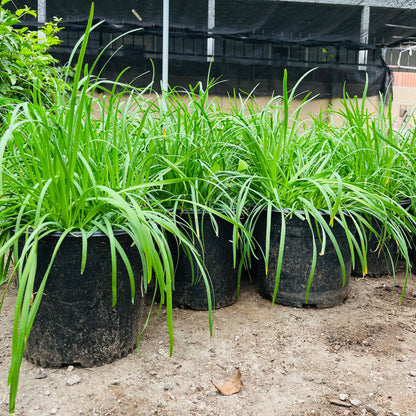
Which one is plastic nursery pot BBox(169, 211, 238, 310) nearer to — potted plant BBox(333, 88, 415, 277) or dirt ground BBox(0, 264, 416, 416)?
dirt ground BBox(0, 264, 416, 416)

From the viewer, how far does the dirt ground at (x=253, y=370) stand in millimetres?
854

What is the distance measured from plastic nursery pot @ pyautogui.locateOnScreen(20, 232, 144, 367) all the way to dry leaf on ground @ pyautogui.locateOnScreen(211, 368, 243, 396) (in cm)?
27

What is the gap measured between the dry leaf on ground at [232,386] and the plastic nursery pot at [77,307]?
274 millimetres

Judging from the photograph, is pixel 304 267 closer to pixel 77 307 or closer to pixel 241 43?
pixel 77 307

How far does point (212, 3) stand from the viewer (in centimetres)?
588

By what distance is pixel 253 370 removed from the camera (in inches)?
39.2

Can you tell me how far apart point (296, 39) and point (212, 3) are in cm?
139

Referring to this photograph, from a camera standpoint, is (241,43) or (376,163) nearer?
→ (376,163)

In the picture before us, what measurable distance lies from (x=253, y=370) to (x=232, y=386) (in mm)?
93

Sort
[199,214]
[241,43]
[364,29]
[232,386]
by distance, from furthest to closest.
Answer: [364,29]
[241,43]
[199,214]
[232,386]

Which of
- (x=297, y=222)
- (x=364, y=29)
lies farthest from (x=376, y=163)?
(x=364, y=29)

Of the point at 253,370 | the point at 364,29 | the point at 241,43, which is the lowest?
the point at 253,370

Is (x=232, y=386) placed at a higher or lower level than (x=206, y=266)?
lower

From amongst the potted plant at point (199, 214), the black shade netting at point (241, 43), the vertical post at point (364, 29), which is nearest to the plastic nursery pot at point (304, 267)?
the potted plant at point (199, 214)
